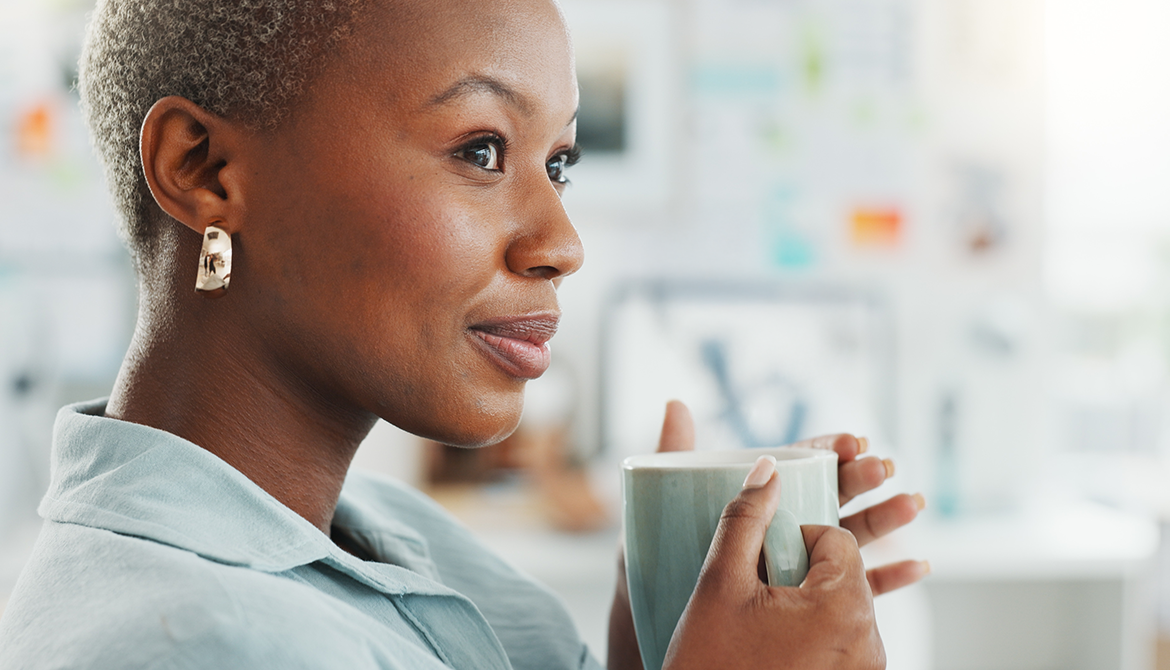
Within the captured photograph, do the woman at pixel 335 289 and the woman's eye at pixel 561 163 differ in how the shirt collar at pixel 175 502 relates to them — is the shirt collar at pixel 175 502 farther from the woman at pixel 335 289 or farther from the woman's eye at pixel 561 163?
the woman's eye at pixel 561 163

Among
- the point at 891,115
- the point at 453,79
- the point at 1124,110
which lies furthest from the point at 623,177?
the point at 453,79

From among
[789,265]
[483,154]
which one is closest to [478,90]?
[483,154]

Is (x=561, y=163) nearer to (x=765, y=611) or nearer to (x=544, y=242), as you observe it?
(x=544, y=242)

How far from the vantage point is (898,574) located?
0.71m

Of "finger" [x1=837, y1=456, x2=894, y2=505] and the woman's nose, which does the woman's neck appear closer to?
the woman's nose

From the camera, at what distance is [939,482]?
85.6 inches

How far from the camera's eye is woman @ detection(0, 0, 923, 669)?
0.51 meters

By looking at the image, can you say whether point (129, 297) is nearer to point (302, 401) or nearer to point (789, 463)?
point (302, 401)

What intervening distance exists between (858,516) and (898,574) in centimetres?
5

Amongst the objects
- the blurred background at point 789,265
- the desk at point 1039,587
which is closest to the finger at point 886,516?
the desk at point 1039,587

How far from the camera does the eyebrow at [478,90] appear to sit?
556mm

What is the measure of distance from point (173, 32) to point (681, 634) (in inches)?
17.8

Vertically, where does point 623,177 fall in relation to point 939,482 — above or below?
above

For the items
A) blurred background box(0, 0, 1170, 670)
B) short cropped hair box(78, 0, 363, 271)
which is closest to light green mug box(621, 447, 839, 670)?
short cropped hair box(78, 0, 363, 271)
